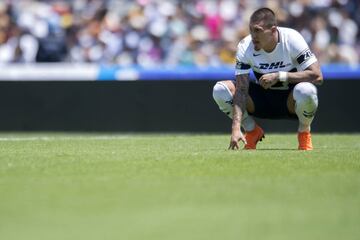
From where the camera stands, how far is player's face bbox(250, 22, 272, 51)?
9.37 meters

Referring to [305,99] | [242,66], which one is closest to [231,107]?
[242,66]

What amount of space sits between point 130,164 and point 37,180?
1243 mm

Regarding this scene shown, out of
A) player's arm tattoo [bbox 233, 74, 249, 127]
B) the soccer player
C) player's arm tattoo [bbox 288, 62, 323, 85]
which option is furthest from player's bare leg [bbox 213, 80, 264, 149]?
player's arm tattoo [bbox 288, 62, 323, 85]

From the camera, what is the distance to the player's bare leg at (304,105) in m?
9.38

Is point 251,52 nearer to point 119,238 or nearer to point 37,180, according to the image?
point 37,180

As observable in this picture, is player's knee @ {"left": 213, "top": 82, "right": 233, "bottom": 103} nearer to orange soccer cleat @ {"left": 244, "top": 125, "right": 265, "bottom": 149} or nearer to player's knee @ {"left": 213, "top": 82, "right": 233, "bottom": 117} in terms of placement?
player's knee @ {"left": 213, "top": 82, "right": 233, "bottom": 117}

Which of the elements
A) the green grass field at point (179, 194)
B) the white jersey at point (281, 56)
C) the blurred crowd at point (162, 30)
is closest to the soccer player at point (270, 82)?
the white jersey at point (281, 56)

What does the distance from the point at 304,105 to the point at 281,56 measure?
2.01 ft

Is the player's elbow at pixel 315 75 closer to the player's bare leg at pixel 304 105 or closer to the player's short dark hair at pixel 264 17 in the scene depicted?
the player's bare leg at pixel 304 105

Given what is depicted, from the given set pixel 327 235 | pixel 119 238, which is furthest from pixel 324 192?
pixel 119 238

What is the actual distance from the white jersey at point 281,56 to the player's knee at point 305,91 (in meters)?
0.23

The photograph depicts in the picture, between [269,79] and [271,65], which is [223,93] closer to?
[271,65]

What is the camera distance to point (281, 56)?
380 inches

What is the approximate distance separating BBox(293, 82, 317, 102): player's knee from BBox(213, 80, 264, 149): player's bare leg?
2.79 ft
